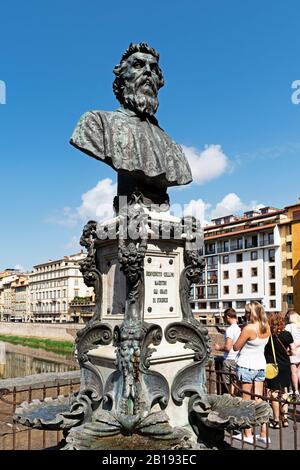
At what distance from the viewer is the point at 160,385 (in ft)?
13.7

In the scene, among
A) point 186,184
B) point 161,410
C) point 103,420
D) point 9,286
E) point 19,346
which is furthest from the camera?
point 9,286

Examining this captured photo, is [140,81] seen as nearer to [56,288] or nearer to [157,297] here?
[157,297]

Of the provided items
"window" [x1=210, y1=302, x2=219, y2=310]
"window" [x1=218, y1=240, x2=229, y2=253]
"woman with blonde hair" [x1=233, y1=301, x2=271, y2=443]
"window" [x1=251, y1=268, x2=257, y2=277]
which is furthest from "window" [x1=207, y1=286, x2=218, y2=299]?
"woman with blonde hair" [x1=233, y1=301, x2=271, y2=443]

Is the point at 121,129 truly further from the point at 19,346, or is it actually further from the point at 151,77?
the point at 19,346

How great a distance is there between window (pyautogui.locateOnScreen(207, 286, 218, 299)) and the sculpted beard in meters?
50.2

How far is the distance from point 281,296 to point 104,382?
146 ft

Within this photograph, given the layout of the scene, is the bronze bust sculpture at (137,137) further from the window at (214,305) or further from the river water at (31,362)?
the window at (214,305)

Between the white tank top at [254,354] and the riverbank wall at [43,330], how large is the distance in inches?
1654

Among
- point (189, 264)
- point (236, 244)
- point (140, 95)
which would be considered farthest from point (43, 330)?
point (140, 95)

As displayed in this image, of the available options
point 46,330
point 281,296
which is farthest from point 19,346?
point 281,296

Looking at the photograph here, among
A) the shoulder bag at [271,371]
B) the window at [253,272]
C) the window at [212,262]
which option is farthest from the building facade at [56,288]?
the shoulder bag at [271,371]

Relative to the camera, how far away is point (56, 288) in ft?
277

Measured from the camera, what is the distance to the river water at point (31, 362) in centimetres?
3477

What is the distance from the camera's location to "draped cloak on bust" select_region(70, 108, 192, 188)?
4.56m
